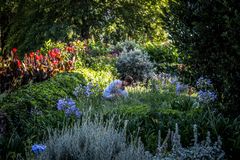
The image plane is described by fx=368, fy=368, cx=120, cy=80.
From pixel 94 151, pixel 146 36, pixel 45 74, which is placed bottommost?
pixel 94 151

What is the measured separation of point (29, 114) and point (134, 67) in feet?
24.2

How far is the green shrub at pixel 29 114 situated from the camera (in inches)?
168

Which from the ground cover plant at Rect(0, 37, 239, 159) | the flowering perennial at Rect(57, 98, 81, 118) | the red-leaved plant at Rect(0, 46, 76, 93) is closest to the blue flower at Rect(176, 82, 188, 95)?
the ground cover plant at Rect(0, 37, 239, 159)

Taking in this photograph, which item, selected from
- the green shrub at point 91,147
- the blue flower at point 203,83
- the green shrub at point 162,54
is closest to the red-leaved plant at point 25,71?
the blue flower at point 203,83

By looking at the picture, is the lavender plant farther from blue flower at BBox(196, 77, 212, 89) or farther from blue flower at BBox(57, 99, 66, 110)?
blue flower at BBox(57, 99, 66, 110)

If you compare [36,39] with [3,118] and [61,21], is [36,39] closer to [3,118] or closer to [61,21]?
[61,21]

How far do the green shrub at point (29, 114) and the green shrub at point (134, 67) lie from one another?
531cm

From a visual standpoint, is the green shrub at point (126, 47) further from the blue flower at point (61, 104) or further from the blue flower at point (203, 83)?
the blue flower at point (61, 104)

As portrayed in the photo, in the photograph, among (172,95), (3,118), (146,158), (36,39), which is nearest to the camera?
(146,158)

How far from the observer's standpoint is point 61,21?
19.0 meters

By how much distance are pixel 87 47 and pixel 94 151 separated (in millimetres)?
9960

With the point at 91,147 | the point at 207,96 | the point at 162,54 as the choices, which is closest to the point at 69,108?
the point at 91,147

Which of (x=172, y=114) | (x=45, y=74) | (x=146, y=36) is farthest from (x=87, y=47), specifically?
(x=172, y=114)

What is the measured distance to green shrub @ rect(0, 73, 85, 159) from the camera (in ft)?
14.0
